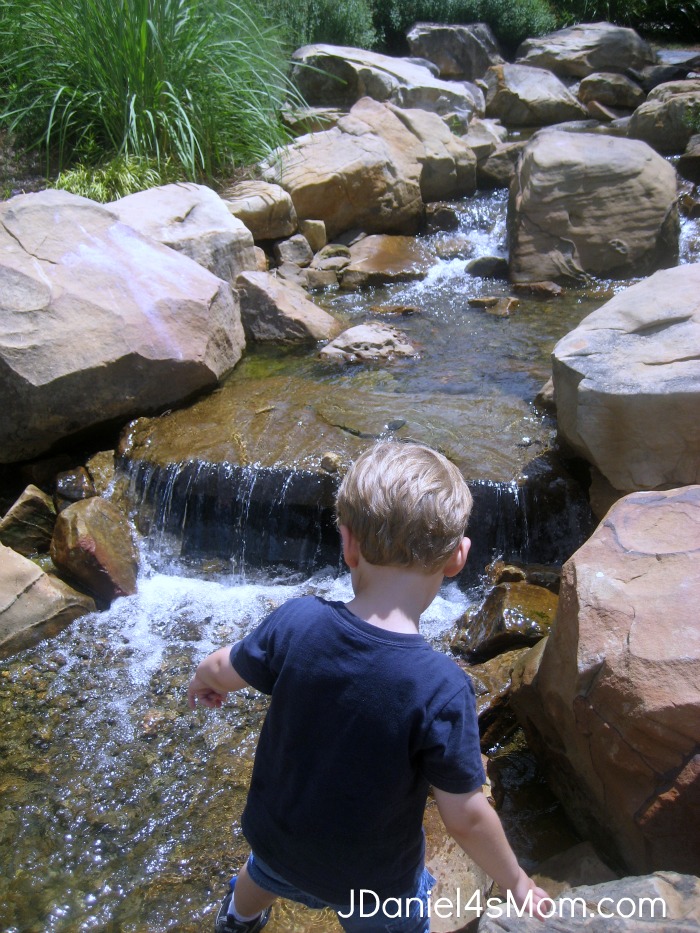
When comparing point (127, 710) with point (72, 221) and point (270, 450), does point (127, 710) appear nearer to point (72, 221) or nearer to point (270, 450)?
point (270, 450)

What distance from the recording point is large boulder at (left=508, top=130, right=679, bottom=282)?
7.32 m

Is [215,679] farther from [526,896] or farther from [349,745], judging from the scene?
[526,896]

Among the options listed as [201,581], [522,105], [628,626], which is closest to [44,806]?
[201,581]

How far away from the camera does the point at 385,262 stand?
804 centimetres

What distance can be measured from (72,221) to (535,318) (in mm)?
3608

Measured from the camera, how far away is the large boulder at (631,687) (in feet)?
6.74

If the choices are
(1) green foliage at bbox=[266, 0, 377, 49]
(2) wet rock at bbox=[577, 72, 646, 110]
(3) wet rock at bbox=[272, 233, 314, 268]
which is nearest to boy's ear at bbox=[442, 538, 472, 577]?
(3) wet rock at bbox=[272, 233, 314, 268]

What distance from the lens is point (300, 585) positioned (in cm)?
434

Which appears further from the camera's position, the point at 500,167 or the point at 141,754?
the point at 500,167

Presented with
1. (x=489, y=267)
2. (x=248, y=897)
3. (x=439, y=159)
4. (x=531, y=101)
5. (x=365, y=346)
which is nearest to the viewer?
(x=248, y=897)

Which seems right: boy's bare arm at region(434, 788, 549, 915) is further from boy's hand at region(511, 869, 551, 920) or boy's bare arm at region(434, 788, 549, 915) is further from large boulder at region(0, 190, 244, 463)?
large boulder at region(0, 190, 244, 463)

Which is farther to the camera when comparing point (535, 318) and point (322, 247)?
point (322, 247)

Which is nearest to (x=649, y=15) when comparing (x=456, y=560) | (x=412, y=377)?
(x=412, y=377)

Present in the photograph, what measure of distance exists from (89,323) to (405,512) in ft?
12.4
